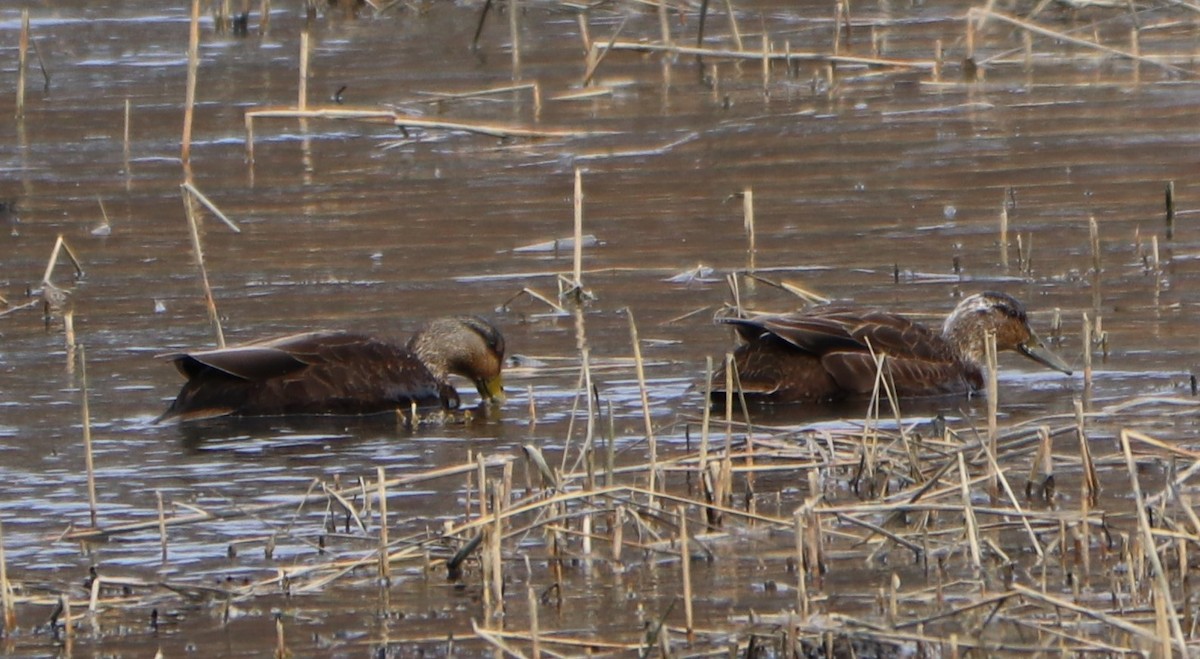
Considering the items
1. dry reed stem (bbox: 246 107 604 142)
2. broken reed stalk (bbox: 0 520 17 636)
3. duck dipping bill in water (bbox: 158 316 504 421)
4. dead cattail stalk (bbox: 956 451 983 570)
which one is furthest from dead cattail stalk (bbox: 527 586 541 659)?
dry reed stem (bbox: 246 107 604 142)

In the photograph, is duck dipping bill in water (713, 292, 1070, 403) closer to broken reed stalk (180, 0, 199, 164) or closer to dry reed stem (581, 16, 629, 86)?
broken reed stalk (180, 0, 199, 164)

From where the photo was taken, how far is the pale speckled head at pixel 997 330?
9.81 meters

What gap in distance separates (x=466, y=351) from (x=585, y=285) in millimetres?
1858

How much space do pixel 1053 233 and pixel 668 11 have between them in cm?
1024

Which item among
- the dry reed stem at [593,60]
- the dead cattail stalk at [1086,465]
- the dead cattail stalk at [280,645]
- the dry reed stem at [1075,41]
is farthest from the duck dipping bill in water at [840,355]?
the dry reed stem at [593,60]

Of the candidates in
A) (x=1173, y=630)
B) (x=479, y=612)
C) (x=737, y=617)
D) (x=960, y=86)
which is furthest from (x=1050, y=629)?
(x=960, y=86)

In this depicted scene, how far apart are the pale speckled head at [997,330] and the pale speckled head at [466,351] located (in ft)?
6.02

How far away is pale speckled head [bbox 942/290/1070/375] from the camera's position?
981 cm

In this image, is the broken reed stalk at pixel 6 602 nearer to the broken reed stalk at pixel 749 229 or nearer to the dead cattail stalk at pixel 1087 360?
the dead cattail stalk at pixel 1087 360

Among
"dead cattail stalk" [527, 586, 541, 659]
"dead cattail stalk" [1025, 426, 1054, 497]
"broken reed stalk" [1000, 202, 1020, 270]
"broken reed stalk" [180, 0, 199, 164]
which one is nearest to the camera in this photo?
"dead cattail stalk" [527, 586, 541, 659]

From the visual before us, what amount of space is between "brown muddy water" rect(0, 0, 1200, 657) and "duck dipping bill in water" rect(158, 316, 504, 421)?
0.13m

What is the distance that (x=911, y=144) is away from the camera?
15.5 meters

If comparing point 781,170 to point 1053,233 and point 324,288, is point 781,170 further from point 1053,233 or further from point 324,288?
point 324,288

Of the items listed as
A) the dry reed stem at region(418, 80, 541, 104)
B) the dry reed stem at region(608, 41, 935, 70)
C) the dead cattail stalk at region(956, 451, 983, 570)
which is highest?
the dry reed stem at region(608, 41, 935, 70)
